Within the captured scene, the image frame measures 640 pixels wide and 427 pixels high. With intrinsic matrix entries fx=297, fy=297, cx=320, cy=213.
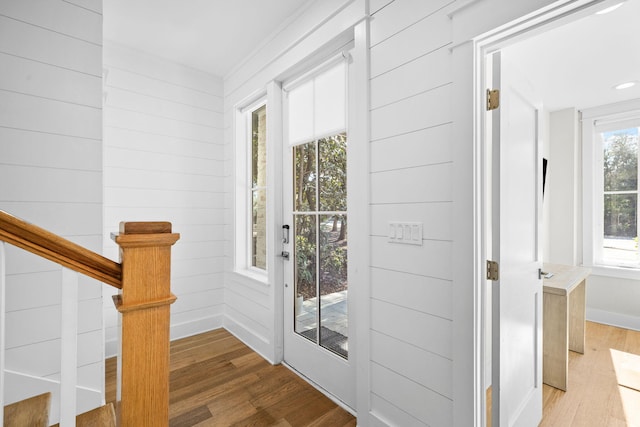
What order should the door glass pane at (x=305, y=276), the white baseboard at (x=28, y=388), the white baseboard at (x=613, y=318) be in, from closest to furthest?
the white baseboard at (x=28, y=388) → the door glass pane at (x=305, y=276) → the white baseboard at (x=613, y=318)

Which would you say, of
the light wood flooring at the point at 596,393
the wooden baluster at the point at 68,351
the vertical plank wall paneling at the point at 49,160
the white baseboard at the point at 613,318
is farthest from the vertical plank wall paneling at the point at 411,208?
the white baseboard at the point at 613,318

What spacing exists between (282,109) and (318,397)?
215 centimetres

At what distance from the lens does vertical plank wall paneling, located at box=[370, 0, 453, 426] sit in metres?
1.32

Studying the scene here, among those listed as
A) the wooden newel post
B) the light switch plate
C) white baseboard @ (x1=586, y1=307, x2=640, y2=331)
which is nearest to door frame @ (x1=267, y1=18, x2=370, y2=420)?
the light switch plate

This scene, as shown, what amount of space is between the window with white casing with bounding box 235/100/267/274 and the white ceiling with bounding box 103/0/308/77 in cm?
54

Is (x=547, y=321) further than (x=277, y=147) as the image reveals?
No

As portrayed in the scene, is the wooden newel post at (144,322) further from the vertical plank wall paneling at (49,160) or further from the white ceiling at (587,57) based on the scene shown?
the white ceiling at (587,57)

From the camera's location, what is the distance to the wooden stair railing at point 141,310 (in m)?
0.80

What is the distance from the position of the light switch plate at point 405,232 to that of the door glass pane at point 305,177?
0.77 metres

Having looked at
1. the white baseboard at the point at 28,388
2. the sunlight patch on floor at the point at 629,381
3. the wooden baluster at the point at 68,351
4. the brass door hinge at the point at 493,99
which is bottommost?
the sunlight patch on floor at the point at 629,381

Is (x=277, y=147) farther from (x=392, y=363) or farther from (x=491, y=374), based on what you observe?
(x=491, y=374)

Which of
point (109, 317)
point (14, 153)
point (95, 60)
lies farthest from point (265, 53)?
point (109, 317)

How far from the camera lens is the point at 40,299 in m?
1.53

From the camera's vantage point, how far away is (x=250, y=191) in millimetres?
2980
